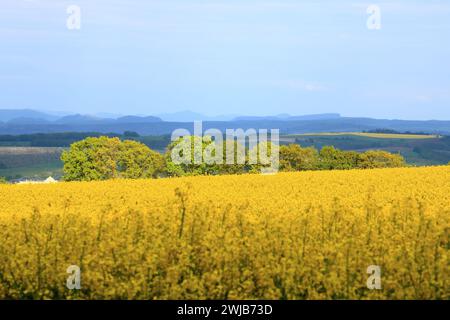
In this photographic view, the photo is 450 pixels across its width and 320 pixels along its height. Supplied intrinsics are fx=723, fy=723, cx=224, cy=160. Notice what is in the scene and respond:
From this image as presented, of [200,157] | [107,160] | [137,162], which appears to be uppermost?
[200,157]

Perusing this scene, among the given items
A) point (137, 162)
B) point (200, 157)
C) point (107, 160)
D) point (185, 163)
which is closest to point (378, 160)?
point (200, 157)

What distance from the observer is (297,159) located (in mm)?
90562

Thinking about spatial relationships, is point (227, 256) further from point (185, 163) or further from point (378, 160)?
point (378, 160)

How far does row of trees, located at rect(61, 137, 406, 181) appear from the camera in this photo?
3204 inches

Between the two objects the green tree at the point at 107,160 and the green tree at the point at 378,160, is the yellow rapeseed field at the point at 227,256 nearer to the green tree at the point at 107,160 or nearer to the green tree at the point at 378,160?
the green tree at the point at 107,160

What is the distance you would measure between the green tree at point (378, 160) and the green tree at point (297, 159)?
5624mm

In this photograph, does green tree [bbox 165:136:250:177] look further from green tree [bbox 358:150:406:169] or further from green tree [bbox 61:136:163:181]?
green tree [bbox 358:150:406:169]

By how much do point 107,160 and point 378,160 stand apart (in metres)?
34.1

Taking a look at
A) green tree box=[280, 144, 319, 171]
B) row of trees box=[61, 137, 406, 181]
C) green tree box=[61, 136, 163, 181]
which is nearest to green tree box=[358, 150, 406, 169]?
row of trees box=[61, 137, 406, 181]

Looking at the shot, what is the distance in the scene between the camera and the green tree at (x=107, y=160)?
80.6 metres

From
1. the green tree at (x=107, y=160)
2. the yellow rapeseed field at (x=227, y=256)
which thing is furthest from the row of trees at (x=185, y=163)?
the yellow rapeseed field at (x=227, y=256)

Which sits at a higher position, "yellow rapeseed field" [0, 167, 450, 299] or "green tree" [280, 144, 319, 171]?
"yellow rapeseed field" [0, 167, 450, 299]
